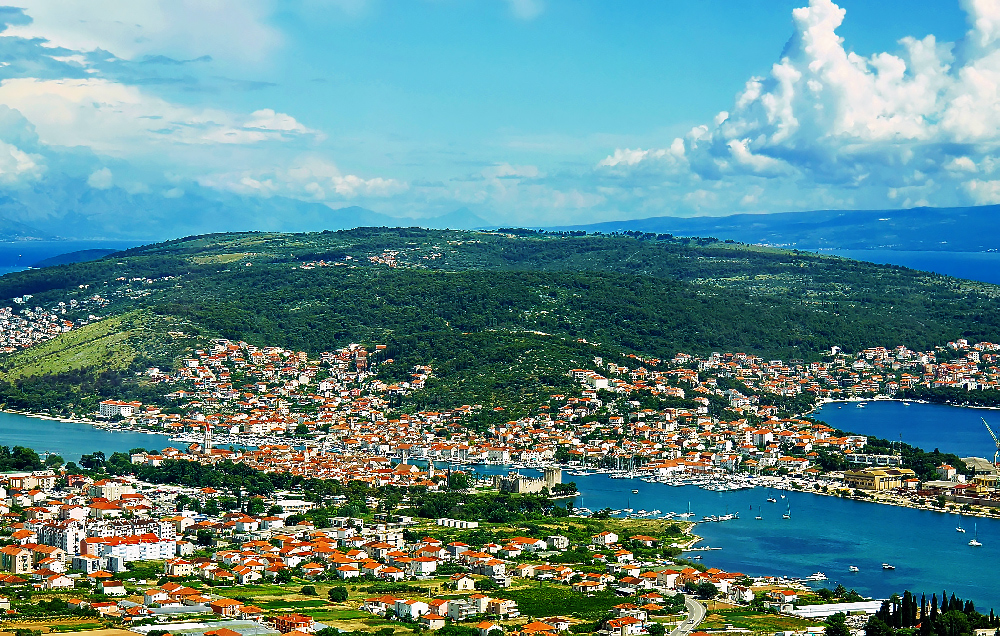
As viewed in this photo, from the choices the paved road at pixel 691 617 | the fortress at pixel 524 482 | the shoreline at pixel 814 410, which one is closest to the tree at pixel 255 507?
the fortress at pixel 524 482

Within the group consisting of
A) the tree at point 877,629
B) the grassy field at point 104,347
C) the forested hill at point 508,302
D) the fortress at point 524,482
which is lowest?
the tree at point 877,629

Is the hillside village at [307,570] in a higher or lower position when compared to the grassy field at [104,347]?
lower

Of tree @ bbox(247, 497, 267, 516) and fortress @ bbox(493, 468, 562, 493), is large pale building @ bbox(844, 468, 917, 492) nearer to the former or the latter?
fortress @ bbox(493, 468, 562, 493)

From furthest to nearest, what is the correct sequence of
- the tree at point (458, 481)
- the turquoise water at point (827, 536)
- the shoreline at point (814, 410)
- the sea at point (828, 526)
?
the tree at point (458, 481) < the shoreline at point (814, 410) < the sea at point (828, 526) < the turquoise water at point (827, 536)

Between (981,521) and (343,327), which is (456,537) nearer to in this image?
(981,521)

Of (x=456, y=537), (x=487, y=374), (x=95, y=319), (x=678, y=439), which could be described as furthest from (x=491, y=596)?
(x=95, y=319)

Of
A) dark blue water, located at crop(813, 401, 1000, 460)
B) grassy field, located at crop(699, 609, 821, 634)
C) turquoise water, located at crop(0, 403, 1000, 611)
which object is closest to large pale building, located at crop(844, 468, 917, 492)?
turquoise water, located at crop(0, 403, 1000, 611)

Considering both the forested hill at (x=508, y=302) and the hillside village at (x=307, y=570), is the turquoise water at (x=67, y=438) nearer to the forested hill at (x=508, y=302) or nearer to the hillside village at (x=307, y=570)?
the forested hill at (x=508, y=302)

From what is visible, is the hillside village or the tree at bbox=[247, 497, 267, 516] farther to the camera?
the tree at bbox=[247, 497, 267, 516]
